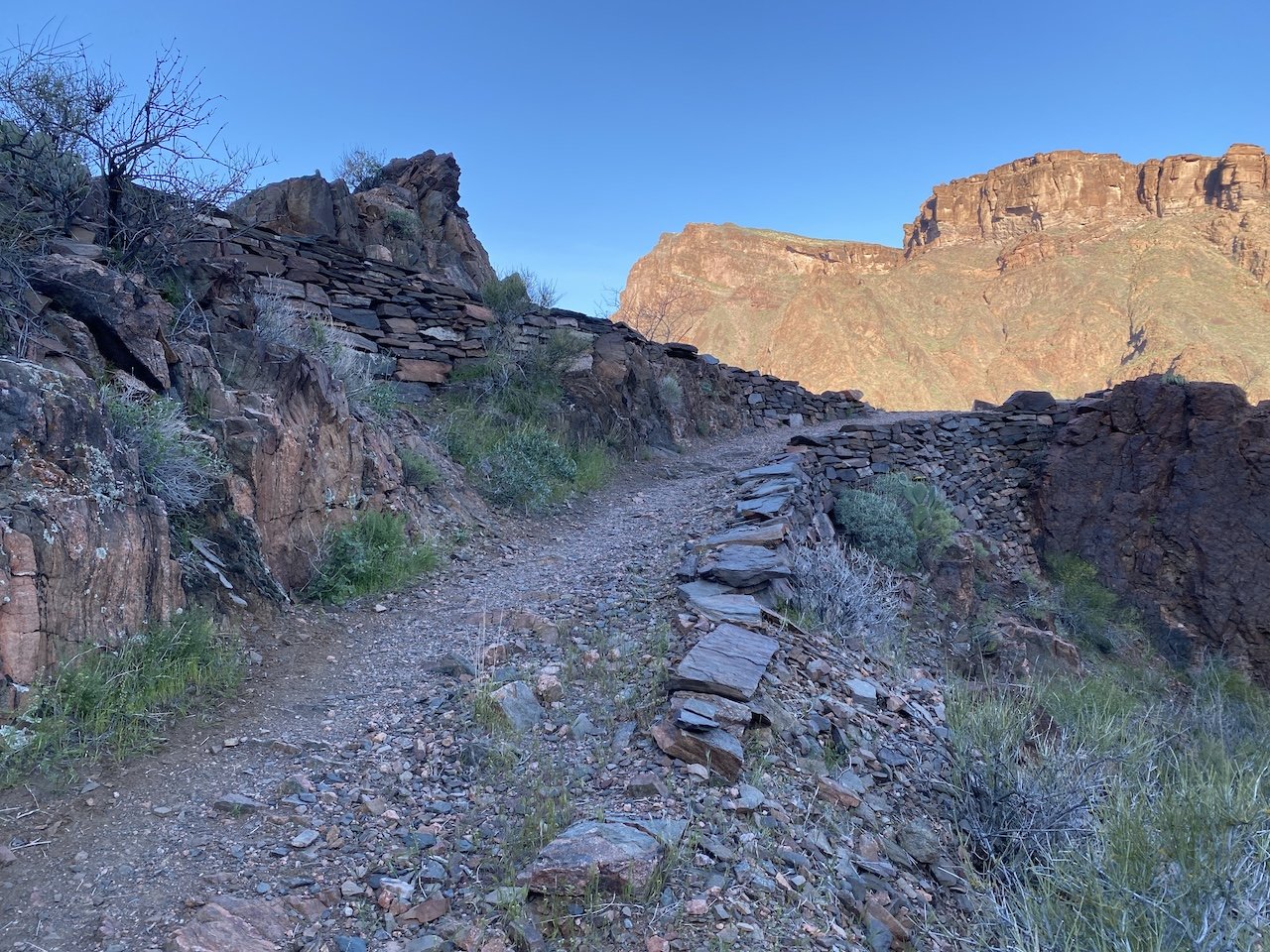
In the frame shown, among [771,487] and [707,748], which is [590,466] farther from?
[707,748]

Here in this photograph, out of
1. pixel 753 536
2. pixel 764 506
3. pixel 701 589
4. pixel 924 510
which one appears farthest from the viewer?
pixel 924 510

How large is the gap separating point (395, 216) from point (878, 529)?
8543 millimetres

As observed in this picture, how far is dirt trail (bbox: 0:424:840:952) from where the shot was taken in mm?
2377

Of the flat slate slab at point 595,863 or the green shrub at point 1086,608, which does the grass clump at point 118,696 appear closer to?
the flat slate slab at point 595,863

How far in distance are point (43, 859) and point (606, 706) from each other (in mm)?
2247

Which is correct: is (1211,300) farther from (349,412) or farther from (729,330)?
(349,412)

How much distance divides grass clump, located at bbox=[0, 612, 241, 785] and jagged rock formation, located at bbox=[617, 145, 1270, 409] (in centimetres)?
A: 3598

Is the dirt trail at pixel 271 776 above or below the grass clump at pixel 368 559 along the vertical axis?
below

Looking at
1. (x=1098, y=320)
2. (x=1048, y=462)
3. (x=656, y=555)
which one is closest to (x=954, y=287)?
(x=1098, y=320)

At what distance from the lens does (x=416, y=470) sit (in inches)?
273

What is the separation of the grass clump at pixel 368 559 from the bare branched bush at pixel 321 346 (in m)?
1.45

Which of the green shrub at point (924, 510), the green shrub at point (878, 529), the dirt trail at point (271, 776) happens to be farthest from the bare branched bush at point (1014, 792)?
the green shrub at point (924, 510)

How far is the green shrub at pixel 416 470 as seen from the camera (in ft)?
22.6

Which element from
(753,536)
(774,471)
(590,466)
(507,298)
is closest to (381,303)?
(507,298)
